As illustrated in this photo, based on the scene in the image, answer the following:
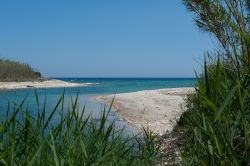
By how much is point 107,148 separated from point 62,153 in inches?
13.7

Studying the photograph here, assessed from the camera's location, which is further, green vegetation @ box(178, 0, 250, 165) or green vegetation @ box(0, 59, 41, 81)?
green vegetation @ box(0, 59, 41, 81)

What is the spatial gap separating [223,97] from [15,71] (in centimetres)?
5513

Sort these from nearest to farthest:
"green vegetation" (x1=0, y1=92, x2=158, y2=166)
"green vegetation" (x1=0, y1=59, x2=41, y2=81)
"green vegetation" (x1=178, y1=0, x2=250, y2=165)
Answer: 1. "green vegetation" (x1=178, y1=0, x2=250, y2=165)
2. "green vegetation" (x1=0, y1=92, x2=158, y2=166)
3. "green vegetation" (x1=0, y1=59, x2=41, y2=81)

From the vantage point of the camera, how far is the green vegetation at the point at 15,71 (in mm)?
53384

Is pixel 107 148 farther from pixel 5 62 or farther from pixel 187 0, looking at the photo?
pixel 5 62

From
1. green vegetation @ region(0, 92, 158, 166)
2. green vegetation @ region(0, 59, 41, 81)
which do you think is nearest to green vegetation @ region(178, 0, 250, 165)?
green vegetation @ region(0, 92, 158, 166)

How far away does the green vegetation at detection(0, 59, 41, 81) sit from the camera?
2102 inches

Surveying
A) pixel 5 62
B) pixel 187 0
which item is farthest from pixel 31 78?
pixel 187 0

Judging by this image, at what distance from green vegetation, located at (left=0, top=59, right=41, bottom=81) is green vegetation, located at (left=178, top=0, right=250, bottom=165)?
5077cm

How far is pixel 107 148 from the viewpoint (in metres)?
2.99

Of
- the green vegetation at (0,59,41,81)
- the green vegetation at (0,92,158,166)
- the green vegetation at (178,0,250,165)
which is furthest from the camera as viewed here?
the green vegetation at (0,59,41,81)

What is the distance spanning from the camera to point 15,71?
184 feet

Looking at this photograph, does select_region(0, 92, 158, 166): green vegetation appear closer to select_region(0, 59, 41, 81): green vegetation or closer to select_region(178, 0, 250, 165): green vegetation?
select_region(178, 0, 250, 165): green vegetation

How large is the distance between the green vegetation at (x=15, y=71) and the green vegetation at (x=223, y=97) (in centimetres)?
5077
